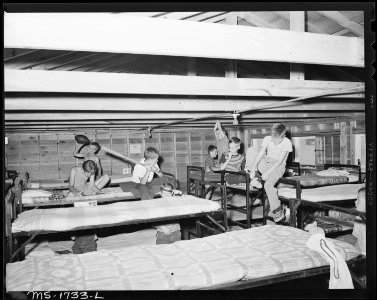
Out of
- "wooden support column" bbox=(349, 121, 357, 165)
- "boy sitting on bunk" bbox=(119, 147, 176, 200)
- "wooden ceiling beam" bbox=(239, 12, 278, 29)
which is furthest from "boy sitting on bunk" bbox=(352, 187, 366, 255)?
"wooden support column" bbox=(349, 121, 357, 165)

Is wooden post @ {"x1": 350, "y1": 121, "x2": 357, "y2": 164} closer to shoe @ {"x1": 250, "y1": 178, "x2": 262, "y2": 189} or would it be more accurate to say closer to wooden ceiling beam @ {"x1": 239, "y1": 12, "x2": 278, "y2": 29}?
shoe @ {"x1": 250, "y1": 178, "x2": 262, "y2": 189}

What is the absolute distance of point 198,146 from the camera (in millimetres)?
12766

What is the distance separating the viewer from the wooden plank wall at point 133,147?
30.8ft

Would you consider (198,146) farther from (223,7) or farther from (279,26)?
(223,7)

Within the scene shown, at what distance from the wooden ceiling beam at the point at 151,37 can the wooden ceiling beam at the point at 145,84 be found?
879mm

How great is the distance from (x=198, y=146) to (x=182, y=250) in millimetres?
9594

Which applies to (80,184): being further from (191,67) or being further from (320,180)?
(320,180)

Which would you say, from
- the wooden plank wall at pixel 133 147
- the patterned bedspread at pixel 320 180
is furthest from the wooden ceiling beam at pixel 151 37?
the wooden plank wall at pixel 133 147

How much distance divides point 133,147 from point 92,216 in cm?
793

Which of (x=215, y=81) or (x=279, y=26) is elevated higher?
(x=279, y=26)

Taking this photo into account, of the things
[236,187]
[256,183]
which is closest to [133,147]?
[236,187]

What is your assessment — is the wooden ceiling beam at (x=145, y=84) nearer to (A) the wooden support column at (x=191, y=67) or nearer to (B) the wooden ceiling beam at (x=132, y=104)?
(B) the wooden ceiling beam at (x=132, y=104)

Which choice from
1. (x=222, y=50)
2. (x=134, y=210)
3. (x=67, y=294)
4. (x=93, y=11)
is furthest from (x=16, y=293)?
(x=222, y=50)

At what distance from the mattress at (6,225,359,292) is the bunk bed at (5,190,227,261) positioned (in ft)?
2.26
